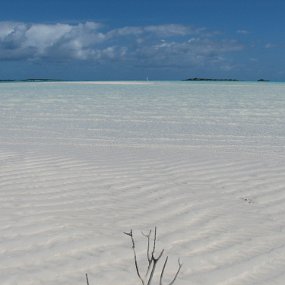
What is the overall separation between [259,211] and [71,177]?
2.23 metres

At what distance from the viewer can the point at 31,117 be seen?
14789 mm

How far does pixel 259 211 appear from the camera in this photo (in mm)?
4332

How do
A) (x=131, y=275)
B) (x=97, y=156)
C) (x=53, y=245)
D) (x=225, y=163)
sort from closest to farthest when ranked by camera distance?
(x=131, y=275) → (x=53, y=245) → (x=225, y=163) → (x=97, y=156)

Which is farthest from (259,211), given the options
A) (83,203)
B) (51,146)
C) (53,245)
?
(51,146)

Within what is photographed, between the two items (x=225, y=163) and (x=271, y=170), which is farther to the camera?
(x=225, y=163)

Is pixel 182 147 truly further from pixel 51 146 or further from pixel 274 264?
pixel 274 264

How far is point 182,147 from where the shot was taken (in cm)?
858

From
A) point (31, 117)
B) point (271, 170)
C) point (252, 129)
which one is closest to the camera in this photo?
point (271, 170)

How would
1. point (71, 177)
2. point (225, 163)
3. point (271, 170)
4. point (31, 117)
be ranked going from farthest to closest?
point (31, 117) → point (225, 163) → point (271, 170) → point (71, 177)

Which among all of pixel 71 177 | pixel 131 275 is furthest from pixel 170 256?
pixel 71 177

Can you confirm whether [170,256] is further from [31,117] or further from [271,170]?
[31,117]

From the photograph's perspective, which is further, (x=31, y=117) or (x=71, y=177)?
(x=31, y=117)

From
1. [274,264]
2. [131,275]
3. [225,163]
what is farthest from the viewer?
[225,163]

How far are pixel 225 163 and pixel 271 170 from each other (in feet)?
2.27
